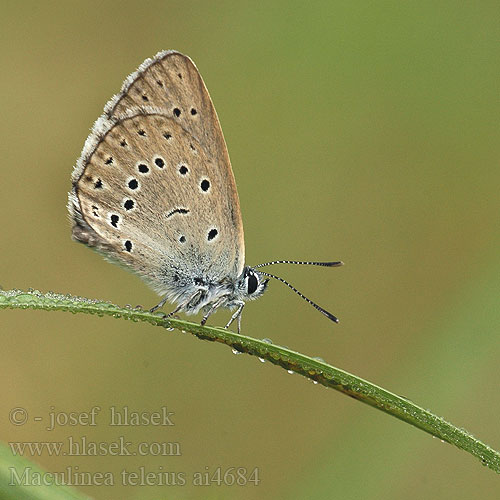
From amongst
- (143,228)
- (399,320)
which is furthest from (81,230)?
(399,320)

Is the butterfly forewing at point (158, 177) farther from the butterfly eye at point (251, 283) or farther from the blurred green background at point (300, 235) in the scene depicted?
the blurred green background at point (300, 235)

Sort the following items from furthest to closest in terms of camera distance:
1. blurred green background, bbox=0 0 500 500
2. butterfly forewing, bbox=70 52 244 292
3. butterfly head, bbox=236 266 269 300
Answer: blurred green background, bbox=0 0 500 500 < butterfly head, bbox=236 266 269 300 < butterfly forewing, bbox=70 52 244 292

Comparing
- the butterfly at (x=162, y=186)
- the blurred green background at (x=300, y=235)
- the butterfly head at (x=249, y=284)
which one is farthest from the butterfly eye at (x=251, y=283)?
the blurred green background at (x=300, y=235)

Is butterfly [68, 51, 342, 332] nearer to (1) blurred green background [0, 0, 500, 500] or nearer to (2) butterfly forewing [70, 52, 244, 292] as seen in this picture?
(2) butterfly forewing [70, 52, 244, 292]

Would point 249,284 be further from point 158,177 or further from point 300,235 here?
point 300,235

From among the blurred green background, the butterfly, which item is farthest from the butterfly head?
the blurred green background

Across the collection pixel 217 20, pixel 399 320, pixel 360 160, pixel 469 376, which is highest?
pixel 217 20

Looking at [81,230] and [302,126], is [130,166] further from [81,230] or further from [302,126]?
[302,126]

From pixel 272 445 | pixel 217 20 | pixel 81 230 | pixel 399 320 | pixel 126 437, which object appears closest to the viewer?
pixel 81 230
